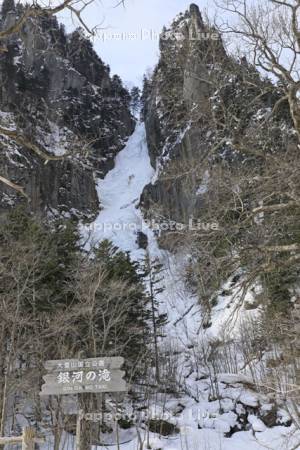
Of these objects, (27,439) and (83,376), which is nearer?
(27,439)

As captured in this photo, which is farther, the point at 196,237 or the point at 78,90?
the point at 78,90

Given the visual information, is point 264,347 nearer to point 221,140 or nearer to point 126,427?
point 126,427

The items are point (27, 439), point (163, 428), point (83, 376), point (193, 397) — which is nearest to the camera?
point (27, 439)

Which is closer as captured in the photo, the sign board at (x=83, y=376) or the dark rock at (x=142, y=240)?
the sign board at (x=83, y=376)

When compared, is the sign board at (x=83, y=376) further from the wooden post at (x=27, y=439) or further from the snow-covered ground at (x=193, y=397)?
the snow-covered ground at (x=193, y=397)

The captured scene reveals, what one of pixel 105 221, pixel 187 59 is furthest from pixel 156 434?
pixel 105 221

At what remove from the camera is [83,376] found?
703 centimetres

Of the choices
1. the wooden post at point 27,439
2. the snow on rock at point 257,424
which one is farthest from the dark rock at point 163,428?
the wooden post at point 27,439

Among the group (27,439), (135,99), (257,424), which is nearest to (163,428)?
(257,424)

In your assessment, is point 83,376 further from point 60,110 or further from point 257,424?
point 60,110

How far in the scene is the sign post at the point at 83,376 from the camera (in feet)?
22.8

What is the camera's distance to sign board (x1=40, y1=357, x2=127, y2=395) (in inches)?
274

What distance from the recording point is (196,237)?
736cm

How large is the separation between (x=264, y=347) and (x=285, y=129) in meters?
13.8
